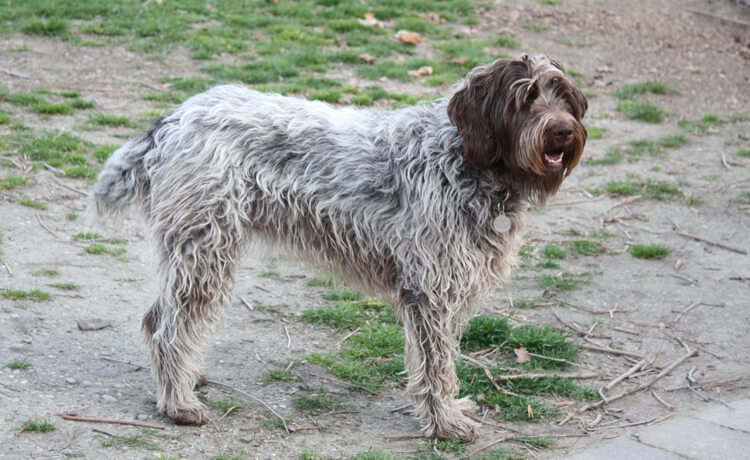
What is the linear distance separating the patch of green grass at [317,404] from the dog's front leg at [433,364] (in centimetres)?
54

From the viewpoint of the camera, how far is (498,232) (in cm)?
494

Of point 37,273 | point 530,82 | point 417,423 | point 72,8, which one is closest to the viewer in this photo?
point 530,82

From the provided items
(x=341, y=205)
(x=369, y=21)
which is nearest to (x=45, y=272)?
(x=341, y=205)

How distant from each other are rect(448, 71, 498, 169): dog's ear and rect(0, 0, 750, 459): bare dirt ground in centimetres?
170

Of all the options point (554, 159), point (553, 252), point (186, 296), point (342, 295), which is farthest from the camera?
point (553, 252)

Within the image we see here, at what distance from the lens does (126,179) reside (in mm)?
5078

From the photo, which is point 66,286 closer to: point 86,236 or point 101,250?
point 101,250

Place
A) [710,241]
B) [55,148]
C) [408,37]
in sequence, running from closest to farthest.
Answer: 1. [710,241]
2. [55,148]
3. [408,37]

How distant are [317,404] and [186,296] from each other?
1102mm

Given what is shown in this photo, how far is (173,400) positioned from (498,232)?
2091mm

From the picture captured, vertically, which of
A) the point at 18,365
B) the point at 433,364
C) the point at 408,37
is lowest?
the point at 18,365

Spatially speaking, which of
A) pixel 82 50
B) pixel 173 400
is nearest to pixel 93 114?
pixel 82 50

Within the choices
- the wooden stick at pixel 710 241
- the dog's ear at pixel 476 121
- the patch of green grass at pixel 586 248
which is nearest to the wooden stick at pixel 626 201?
the wooden stick at pixel 710 241

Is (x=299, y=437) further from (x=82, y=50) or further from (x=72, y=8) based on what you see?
(x=72, y=8)
